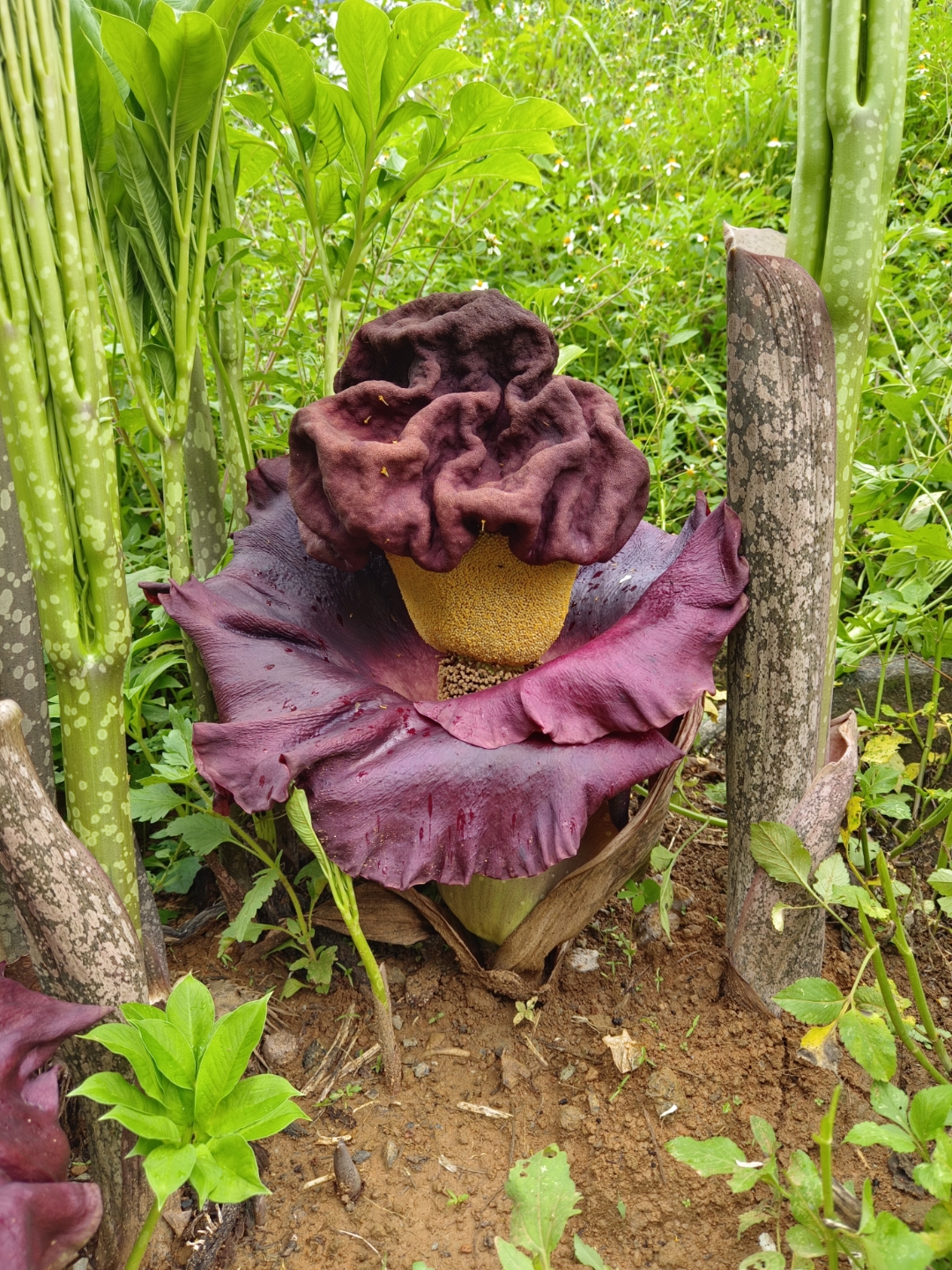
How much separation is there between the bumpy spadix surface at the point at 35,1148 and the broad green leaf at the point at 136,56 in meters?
1.08

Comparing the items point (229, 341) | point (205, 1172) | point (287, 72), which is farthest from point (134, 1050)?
point (287, 72)

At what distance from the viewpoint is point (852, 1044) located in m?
1.05

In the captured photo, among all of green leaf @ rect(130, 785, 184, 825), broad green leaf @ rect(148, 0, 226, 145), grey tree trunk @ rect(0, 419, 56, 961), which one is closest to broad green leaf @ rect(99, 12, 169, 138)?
broad green leaf @ rect(148, 0, 226, 145)

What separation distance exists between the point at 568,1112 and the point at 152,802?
2.54 feet

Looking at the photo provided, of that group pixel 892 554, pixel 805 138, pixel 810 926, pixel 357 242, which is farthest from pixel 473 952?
pixel 805 138

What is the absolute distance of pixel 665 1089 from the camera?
4.33ft

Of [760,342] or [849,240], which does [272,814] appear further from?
[849,240]

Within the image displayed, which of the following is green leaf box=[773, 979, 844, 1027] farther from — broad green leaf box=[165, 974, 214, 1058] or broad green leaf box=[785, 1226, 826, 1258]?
broad green leaf box=[165, 974, 214, 1058]

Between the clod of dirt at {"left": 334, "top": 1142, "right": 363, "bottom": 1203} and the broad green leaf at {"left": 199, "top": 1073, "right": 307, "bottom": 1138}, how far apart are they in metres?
0.31

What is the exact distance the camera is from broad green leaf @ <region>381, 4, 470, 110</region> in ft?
4.17

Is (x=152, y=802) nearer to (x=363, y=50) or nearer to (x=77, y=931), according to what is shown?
(x=77, y=931)

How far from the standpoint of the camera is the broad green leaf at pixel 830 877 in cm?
127

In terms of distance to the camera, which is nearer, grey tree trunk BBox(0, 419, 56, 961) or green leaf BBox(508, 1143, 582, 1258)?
green leaf BBox(508, 1143, 582, 1258)

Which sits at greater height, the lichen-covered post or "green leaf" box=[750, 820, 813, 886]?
the lichen-covered post
